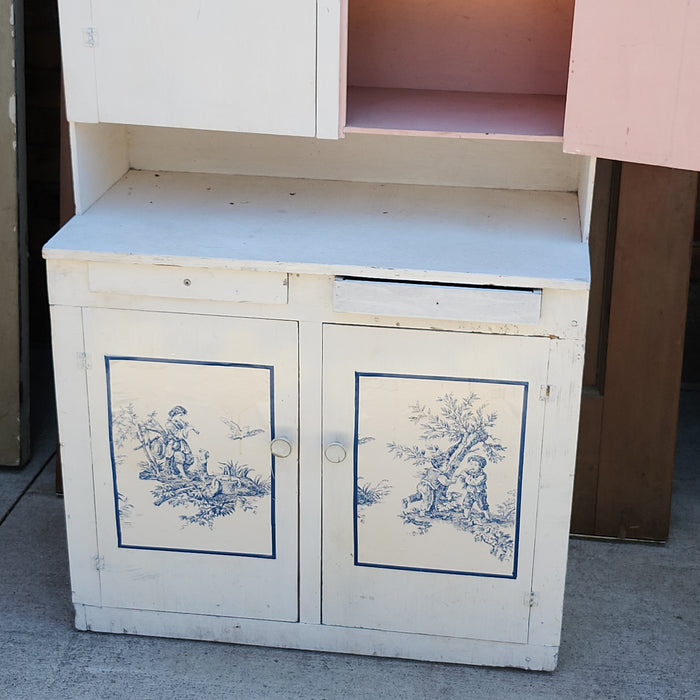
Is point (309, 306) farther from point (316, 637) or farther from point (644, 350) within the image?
point (644, 350)

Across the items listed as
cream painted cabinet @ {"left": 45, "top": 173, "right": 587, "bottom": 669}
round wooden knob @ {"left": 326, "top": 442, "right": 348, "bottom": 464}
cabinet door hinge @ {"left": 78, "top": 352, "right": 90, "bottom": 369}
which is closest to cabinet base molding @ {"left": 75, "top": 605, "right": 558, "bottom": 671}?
cream painted cabinet @ {"left": 45, "top": 173, "right": 587, "bottom": 669}

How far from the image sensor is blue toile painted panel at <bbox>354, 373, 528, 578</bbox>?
8.02ft

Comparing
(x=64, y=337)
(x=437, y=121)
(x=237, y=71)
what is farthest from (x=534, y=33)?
(x=64, y=337)

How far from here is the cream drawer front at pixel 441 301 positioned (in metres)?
2.31

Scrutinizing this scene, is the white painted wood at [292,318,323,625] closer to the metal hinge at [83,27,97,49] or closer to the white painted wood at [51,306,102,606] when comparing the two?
the white painted wood at [51,306,102,606]

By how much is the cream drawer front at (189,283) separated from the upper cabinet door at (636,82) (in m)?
0.72

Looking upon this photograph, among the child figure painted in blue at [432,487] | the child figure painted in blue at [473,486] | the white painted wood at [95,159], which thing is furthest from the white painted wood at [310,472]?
the white painted wood at [95,159]

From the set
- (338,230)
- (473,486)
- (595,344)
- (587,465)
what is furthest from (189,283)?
(587,465)

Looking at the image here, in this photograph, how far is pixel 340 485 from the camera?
8.37ft

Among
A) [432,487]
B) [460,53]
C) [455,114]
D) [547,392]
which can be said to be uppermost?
[460,53]

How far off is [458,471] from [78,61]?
1273 mm

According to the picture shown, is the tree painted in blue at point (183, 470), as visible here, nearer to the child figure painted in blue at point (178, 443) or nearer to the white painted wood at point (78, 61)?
the child figure painted in blue at point (178, 443)

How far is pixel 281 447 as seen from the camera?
2.51 m

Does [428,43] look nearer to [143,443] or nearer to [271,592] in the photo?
[143,443]
